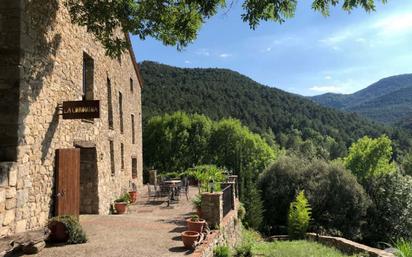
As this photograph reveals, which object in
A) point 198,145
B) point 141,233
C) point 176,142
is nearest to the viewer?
point 141,233

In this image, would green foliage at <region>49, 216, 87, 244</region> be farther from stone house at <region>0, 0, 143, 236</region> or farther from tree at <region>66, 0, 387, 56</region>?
tree at <region>66, 0, 387, 56</region>

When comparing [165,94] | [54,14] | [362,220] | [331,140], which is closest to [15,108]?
[54,14]

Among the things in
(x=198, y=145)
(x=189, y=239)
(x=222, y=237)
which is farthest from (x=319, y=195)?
(x=198, y=145)

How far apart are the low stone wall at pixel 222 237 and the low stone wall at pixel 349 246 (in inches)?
175

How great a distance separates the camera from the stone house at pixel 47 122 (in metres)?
7.72

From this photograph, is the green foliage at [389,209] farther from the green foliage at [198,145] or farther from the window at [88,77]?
the window at [88,77]

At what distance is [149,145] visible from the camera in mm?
45094

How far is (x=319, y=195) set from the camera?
23.5 meters

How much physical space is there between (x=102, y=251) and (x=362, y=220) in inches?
783

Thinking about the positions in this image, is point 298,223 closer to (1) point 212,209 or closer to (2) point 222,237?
(2) point 222,237

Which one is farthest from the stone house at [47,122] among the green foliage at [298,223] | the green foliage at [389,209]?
the green foliage at [389,209]

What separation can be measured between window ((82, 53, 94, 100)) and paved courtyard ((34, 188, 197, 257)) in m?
3.99

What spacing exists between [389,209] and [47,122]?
73.1 ft

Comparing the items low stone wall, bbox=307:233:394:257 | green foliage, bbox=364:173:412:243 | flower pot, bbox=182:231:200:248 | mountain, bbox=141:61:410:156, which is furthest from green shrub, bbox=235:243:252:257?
mountain, bbox=141:61:410:156
